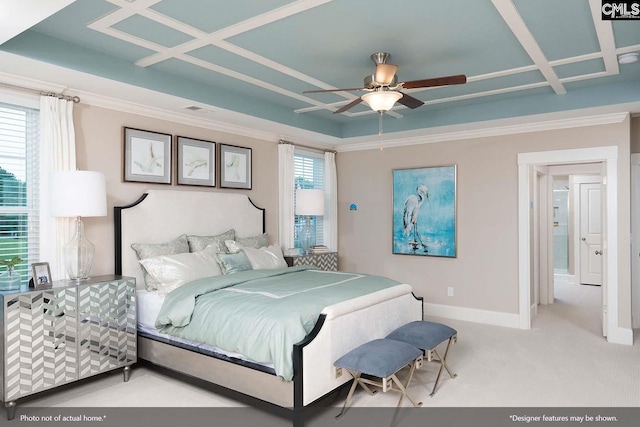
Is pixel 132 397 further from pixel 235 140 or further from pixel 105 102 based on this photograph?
pixel 235 140

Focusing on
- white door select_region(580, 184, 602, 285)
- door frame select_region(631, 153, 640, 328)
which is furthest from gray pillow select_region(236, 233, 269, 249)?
white door select_region(580, 184, 602, 285)

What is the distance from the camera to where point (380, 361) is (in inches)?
111

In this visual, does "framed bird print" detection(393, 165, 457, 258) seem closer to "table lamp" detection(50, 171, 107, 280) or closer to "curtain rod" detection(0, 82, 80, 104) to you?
"table lamp" detection(50, 171, 107, 280)

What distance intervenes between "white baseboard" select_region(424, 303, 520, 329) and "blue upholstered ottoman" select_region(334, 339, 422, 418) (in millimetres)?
2653

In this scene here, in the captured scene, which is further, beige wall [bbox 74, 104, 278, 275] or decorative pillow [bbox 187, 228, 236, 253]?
decorative pillow [bbox 187, 228, 236, 253]

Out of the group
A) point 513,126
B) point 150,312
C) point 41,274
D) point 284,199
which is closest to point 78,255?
point 41,274

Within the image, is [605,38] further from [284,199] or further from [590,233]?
[590,233]

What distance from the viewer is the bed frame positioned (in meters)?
2.84

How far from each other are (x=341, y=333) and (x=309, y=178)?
3617 millimetres

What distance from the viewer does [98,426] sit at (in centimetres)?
285

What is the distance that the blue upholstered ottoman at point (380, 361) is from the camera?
275 centimetres

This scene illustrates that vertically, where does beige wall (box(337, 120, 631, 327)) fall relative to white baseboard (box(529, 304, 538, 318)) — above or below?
above

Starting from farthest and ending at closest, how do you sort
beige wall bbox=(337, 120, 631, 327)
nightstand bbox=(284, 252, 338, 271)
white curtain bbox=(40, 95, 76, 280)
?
1. nightstand bbox=(284, 252, 338, 271)
2. beige wall bbox=(337, 120, 631, 327)
3. white curtain bbox=(40, 95, 76, 280)

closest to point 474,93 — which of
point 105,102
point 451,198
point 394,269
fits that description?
point 451,198
